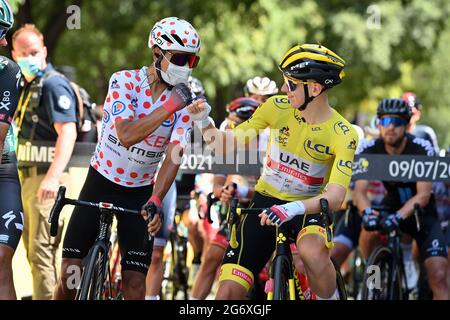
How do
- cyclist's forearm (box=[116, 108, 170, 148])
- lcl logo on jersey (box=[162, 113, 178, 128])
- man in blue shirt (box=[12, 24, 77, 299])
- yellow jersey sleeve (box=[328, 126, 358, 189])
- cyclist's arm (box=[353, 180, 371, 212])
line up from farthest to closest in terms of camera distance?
cyclist's arm (box=[353, 180, 371, 212]), man in blue shirt (box=[12, 24, 77, 299]), lcl logo on jersey (box=[162, 113, 178, 128]), yellow jersey sleeve (box=[328, 126, 358, 189]), cyclist's forearm (box=[116, 108, 170, 148])

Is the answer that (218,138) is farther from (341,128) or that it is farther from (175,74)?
(341,128)

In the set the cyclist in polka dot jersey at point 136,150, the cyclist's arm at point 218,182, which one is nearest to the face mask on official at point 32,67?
the cyclist's arm at point 218,182

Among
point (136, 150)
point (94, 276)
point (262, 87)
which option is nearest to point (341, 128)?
point (136, 150)

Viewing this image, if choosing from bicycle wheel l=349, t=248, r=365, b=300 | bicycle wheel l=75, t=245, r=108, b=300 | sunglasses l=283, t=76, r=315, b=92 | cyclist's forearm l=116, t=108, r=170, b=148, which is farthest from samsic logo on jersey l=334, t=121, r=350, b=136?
bicycle wheel l=349, t=248, r=365, b=300

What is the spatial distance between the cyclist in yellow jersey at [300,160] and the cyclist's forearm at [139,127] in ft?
0.73

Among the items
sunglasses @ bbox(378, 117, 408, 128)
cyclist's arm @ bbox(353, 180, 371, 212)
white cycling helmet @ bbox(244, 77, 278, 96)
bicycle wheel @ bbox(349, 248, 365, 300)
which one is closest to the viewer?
sunglasses @ bbox(378, 117, 408, 128)

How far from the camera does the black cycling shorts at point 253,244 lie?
273 inches

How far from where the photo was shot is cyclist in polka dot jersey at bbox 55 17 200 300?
7.02 m

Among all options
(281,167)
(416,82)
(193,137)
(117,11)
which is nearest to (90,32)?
(117,11)

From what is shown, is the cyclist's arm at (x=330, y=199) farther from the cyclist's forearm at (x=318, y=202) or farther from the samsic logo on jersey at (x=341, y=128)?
the samsic logo on jersey at (x=341, y=128)

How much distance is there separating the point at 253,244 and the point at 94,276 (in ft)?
3.54

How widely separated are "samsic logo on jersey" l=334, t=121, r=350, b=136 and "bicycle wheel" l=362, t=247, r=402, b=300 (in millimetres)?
2482

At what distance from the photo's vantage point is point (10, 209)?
6.46 metres

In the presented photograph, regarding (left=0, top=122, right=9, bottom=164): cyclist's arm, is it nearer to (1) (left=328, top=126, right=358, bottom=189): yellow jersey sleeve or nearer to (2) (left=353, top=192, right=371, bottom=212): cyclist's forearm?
(1) (left=328, top=126, right=358, bottom=189): yellow jersey sleeve
